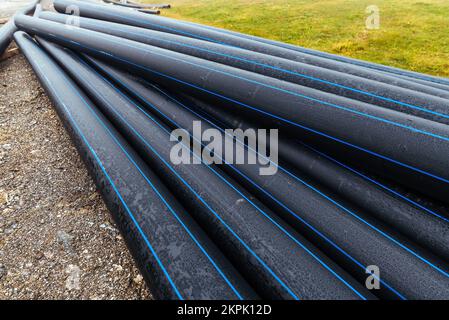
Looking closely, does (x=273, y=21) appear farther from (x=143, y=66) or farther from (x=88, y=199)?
(x=88, y=199)

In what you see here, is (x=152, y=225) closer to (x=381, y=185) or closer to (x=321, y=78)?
(x=381, y=185)

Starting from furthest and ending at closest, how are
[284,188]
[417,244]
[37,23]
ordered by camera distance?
[37,23]
[284,188]
[417,244]

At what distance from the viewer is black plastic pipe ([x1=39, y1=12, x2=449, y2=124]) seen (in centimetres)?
226

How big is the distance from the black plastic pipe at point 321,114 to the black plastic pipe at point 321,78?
0.31m

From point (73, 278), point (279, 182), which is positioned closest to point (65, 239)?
point (73, 278)

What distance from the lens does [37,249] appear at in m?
2.15

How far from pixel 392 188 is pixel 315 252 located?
69cm

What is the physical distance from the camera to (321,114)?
2.07 meters

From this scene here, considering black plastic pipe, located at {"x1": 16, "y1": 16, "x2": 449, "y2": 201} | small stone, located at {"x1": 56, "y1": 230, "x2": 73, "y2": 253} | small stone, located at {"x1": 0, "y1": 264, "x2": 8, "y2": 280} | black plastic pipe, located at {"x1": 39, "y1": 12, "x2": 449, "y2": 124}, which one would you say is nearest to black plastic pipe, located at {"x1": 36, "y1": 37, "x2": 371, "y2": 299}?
black plastic pipe, located at {"x1": 16, "y1": 16, "x2": 449, "y2": 201}

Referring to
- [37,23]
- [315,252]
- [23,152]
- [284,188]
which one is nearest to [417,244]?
[315,252]

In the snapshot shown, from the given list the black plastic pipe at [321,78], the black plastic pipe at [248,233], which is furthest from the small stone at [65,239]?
the black plastic pipe at [321,78]

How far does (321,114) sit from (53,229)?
7.19 ft

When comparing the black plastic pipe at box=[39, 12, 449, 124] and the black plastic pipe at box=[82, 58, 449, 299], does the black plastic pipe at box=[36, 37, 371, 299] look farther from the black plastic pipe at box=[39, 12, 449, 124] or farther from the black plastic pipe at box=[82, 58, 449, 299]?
the black plastic pipe at box=[39, 12, 449, 124]
